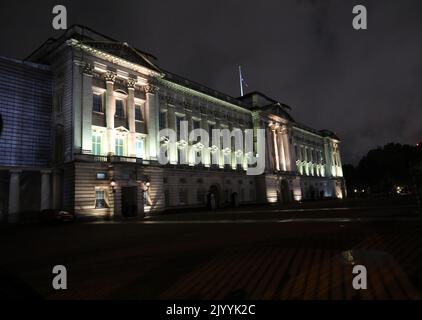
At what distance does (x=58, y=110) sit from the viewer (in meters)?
31.3

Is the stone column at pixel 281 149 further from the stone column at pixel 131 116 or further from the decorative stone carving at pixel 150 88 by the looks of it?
the stone column at pixel 131 116

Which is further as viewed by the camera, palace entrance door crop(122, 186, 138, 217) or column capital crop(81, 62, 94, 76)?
palace entrance door crop(122, 186, 138, 217)

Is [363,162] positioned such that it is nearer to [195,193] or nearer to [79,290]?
[195,193]

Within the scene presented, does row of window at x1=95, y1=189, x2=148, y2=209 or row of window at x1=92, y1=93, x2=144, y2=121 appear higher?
row of window at x1=92, y1=93, x2=144, y2=121

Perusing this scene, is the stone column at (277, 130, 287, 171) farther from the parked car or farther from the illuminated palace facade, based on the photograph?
the parked car

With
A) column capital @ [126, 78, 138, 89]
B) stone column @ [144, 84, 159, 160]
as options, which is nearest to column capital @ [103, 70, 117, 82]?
column capital @ [126, 78, 138, 89]

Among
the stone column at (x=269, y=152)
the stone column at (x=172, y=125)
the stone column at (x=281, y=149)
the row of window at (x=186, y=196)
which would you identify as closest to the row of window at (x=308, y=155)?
the stone column at (x=281, y=149)

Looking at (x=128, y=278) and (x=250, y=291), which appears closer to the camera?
(x=250, y=291)

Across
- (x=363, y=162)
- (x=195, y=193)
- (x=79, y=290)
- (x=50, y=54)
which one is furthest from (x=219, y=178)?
(x=363, y=162)

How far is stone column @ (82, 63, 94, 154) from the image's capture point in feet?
93.7

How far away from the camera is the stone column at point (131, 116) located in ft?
107

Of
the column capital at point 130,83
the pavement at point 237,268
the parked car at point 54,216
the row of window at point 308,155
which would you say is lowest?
the pavement at point 237,268

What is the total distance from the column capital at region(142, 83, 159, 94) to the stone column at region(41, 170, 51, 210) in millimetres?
14757

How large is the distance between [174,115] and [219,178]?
40.5 feet
